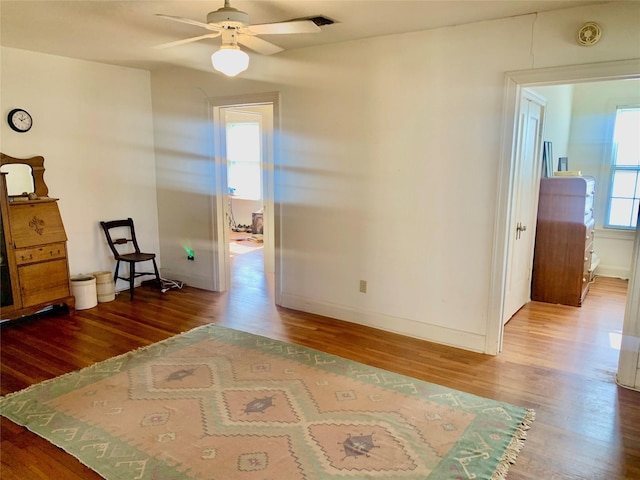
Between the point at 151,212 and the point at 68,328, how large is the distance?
190cm

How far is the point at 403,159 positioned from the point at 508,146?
2.75 ft

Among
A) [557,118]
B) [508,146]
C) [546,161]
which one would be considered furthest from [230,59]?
[557,118]

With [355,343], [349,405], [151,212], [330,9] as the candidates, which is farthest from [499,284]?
[151,212]

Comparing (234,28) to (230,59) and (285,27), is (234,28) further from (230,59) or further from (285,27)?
(285,27)

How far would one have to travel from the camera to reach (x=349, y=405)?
2789 millimetres

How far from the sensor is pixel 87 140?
4.80m

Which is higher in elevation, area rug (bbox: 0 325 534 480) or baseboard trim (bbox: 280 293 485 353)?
baseboard trim (bbox: 280 293 485 353)

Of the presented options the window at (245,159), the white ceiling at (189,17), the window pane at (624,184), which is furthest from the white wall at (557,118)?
the window at (245,159)

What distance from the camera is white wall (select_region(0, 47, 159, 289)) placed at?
14.0ft

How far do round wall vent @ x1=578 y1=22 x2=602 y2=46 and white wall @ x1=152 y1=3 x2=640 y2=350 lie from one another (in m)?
0.05

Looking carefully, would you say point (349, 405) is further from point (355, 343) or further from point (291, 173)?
point (291, 173)

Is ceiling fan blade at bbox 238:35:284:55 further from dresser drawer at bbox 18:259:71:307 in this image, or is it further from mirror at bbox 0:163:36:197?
dresser drawer at bbox 18:259:71:307

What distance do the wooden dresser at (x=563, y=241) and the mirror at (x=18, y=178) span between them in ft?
17.4

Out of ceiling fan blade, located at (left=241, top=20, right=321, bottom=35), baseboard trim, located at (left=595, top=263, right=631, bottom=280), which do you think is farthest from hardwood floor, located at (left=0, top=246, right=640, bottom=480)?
ceiling fan blade, located at (left=241, top=20, right=321, bottom=35)
